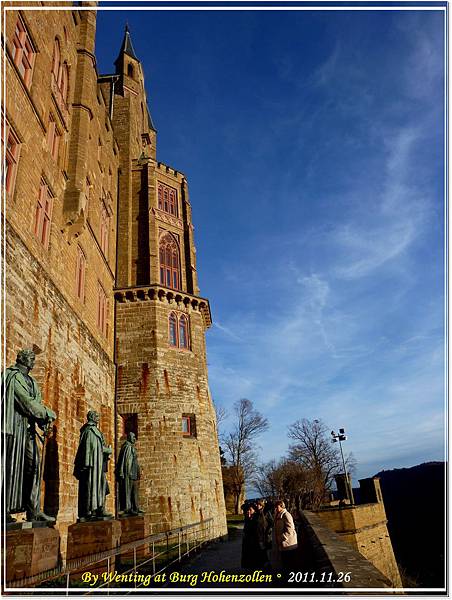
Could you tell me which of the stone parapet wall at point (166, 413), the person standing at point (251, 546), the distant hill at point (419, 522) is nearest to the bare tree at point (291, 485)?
the distant hill at point (419, 522)

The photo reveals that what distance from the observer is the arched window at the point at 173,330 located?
21.5 meters

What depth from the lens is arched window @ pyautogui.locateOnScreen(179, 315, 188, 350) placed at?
2189 cm

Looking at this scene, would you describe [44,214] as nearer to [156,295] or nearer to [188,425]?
[156,295]

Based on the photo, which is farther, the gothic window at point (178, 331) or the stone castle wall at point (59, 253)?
the gothic window at point (178, 331)

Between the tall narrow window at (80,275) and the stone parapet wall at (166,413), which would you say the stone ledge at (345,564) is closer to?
the tall narrow window at (80,275)

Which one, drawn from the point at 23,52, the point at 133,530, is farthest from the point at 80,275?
the point at 133,530

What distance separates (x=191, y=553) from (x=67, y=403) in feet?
20.9

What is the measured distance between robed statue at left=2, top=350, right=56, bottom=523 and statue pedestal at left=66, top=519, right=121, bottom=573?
9.72 feet

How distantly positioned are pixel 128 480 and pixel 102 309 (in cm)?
847

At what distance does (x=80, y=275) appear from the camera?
16.3m

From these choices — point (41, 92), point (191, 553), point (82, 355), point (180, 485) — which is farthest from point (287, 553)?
point (41, 92)

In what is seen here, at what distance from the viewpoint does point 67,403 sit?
13406 mm

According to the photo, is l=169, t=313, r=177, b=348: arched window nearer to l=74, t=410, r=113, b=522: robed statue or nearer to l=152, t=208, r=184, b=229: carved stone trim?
l=152, t=208, r=184, b=229: carved stone trim

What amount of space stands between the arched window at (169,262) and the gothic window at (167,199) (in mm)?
1869
